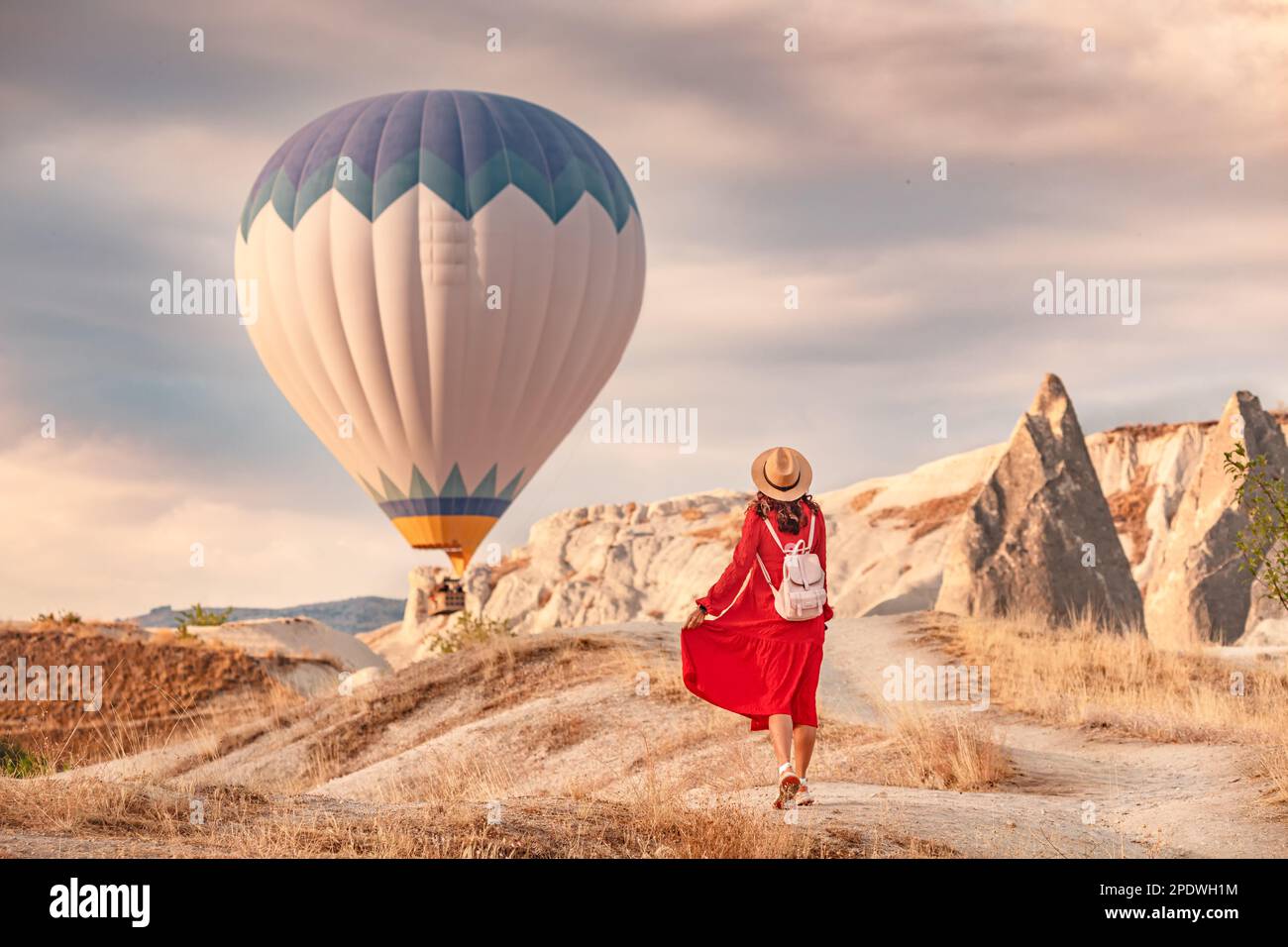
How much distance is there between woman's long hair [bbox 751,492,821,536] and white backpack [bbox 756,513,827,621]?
0.06 metres

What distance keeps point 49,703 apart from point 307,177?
12300 millimetres

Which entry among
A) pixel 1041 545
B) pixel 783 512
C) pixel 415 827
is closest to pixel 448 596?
pixel 1041 545

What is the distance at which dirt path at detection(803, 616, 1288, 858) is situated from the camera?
8.60 metres

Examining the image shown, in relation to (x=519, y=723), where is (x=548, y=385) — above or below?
above

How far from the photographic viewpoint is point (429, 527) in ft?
100

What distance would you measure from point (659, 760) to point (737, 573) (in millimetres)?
4913

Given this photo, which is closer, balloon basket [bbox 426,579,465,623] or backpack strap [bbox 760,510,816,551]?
backpack strap [bbox 760,510,816,551]

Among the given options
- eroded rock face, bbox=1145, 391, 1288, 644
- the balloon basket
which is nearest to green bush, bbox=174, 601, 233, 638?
the balloon basket

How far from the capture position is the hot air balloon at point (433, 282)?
28.7 meters

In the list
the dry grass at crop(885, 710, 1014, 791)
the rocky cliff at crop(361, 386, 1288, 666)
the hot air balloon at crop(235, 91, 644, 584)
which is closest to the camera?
the dry grass at crop(885, 710, 1014, 791)

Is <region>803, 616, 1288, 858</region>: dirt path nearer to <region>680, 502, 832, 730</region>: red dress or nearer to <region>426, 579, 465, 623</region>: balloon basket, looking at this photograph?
<region>680, 502, 832, 730</region>: red dress

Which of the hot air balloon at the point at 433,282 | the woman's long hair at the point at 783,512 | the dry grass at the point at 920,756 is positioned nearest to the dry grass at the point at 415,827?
the woman's long hair at the point at 783,512
